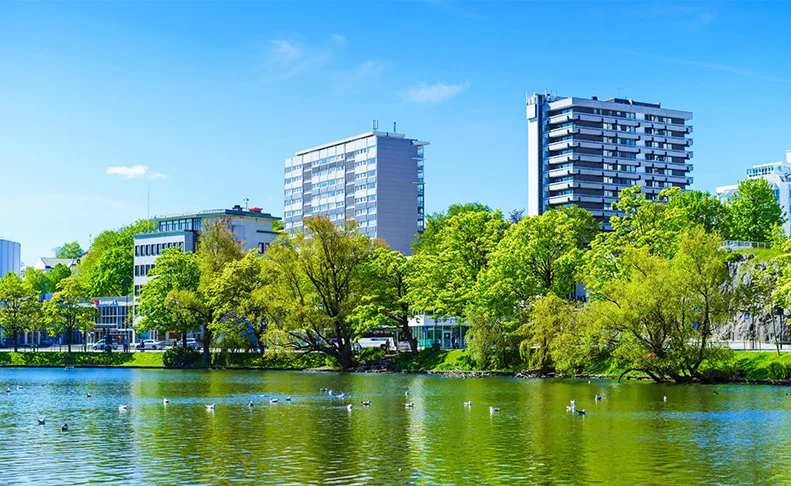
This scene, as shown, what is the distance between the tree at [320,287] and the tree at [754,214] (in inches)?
2829

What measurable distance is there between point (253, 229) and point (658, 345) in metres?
119

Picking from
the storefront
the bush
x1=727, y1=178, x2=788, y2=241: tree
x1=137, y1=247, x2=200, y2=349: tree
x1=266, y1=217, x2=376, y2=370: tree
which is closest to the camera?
x1=266, y1=217, x2=376, y2=370: tree

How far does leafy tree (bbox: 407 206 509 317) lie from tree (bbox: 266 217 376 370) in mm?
8117

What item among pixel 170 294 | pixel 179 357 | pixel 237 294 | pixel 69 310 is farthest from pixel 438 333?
pixel 69 310

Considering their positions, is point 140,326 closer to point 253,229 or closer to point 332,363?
point 332,363

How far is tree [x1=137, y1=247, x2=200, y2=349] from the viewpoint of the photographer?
138m

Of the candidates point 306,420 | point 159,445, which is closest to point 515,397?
point 306,420

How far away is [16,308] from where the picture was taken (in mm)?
160000

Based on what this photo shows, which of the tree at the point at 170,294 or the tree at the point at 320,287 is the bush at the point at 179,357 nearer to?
the tree at the point at 170,294

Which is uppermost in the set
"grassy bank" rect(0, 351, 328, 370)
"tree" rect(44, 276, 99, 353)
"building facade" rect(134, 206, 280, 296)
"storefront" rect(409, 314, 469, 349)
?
"building facade" rect(134, 206, 280, 296)

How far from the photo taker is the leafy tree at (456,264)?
11844cm

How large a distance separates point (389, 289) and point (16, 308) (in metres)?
71.1

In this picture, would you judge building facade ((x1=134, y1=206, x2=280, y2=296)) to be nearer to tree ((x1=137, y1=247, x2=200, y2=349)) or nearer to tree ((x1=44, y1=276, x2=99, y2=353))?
tree ((x1=44, y1=276, x2=99, y2=353))

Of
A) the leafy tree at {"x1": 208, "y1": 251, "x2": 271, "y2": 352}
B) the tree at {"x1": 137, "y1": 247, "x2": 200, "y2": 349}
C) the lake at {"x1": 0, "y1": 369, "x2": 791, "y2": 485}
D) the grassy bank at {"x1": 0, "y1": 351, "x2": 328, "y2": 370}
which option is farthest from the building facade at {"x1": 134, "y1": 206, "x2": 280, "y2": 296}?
the lake at {"x1": 0, "y1": 369, "x2": 791, "y2": 485}
